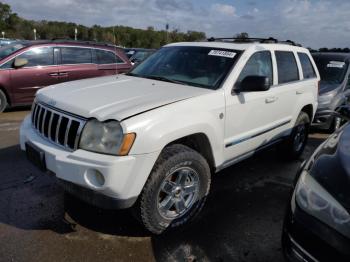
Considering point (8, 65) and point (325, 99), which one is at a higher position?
point (8, 65)

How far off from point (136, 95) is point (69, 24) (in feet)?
217

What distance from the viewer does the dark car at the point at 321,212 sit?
189cm

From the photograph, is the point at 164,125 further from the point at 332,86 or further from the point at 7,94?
the point at 7,94

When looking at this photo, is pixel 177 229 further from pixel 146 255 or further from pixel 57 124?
pixel 57 124

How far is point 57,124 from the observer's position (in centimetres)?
304

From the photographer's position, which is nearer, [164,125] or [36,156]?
[164,125]

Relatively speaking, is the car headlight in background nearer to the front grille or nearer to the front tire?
the front tire

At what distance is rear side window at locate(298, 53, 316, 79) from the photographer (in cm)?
523

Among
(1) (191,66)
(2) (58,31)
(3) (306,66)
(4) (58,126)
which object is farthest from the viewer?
(2) (58,31)

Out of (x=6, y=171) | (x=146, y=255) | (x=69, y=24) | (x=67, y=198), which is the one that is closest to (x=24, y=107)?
(x=6, y=171)

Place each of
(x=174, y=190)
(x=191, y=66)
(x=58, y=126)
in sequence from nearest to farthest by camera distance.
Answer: (x=58, y=126), (x=174, y=190), (x=191, y=66)

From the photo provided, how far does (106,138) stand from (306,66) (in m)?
3.82

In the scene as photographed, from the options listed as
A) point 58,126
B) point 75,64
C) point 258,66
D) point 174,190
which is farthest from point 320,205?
point 75,64

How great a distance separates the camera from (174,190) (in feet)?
10.4
